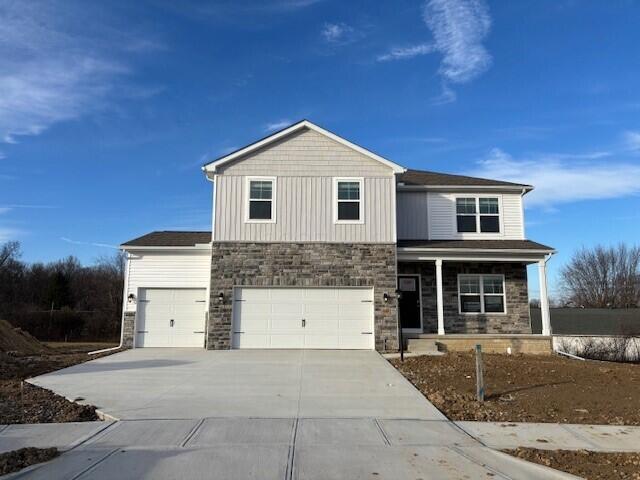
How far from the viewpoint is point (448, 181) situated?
1883 cm

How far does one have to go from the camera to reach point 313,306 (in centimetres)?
1620

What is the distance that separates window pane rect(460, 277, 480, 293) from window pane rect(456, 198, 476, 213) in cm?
249

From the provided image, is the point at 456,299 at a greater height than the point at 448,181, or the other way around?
the point at 448,181

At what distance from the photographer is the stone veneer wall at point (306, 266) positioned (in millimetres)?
16234

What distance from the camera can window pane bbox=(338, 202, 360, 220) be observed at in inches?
657

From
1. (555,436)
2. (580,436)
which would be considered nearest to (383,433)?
(555,436)

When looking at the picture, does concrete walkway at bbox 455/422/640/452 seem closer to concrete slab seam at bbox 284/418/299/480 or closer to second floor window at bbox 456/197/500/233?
concrete slab seam at bbox 284/418/299/480

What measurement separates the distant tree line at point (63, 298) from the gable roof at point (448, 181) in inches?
959

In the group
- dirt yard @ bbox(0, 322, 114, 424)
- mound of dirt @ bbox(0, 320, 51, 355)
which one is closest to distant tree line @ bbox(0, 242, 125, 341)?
mound of dirt @ bbox(0, 320, 51, 355)

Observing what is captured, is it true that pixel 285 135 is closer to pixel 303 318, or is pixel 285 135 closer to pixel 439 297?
pixel 303 318

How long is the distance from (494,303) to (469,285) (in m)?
1.05

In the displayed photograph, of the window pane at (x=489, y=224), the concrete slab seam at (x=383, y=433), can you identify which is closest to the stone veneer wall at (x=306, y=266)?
the window pane at (x=489, y=224)

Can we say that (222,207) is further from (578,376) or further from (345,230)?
(578,376)

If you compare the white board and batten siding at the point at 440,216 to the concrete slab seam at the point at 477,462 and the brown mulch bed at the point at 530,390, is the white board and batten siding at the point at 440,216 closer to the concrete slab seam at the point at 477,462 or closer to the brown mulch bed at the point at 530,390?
the brown mulch bed at the point at 530,390
